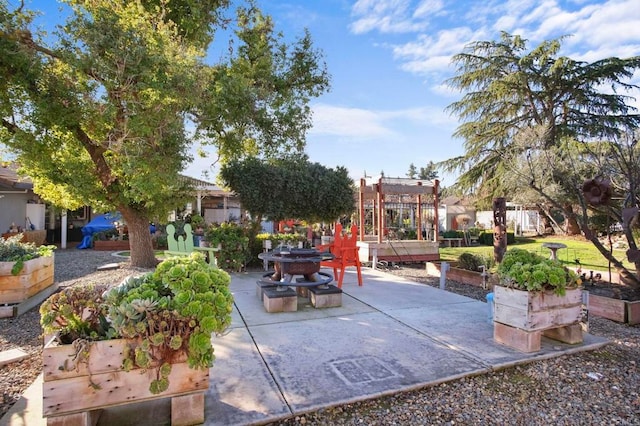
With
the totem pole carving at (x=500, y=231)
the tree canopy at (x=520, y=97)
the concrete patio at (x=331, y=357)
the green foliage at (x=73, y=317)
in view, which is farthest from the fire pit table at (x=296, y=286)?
the tree canopy at (x=520, y=97)

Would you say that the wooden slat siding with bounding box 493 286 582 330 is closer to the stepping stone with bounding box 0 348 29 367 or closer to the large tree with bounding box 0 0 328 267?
the stepping stone with bounding box 0 348 29 367

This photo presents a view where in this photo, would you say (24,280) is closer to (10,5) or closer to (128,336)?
(128,336)

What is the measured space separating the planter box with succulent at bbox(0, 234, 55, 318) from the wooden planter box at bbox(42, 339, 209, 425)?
12.2 ft

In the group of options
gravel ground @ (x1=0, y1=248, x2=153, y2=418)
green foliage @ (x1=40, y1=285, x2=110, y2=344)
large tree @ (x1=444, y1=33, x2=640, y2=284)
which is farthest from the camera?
large tree @ (x1=444, y1=33, x2=640, y2=284)

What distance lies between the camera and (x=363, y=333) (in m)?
3.68

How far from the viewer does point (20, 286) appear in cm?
470

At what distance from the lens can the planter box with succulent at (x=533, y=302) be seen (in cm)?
312

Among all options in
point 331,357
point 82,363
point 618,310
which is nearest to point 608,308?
point 618,310

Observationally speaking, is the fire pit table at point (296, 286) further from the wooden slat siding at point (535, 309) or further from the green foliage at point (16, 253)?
the green foliage at point (16, 253)

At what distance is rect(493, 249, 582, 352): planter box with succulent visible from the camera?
10.2ft

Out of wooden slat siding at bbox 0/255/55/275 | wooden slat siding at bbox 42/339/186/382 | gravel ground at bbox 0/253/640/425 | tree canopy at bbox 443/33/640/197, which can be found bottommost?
gravel ground at bbox 0/253/640/425

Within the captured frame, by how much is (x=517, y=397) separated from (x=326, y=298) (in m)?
2.59

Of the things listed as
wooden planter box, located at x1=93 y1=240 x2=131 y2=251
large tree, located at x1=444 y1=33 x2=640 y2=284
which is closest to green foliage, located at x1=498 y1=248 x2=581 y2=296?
large tree, located at x1=444 y1=33 x2=640 y2=284

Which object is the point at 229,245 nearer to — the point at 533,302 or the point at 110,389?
the point at 110,389
